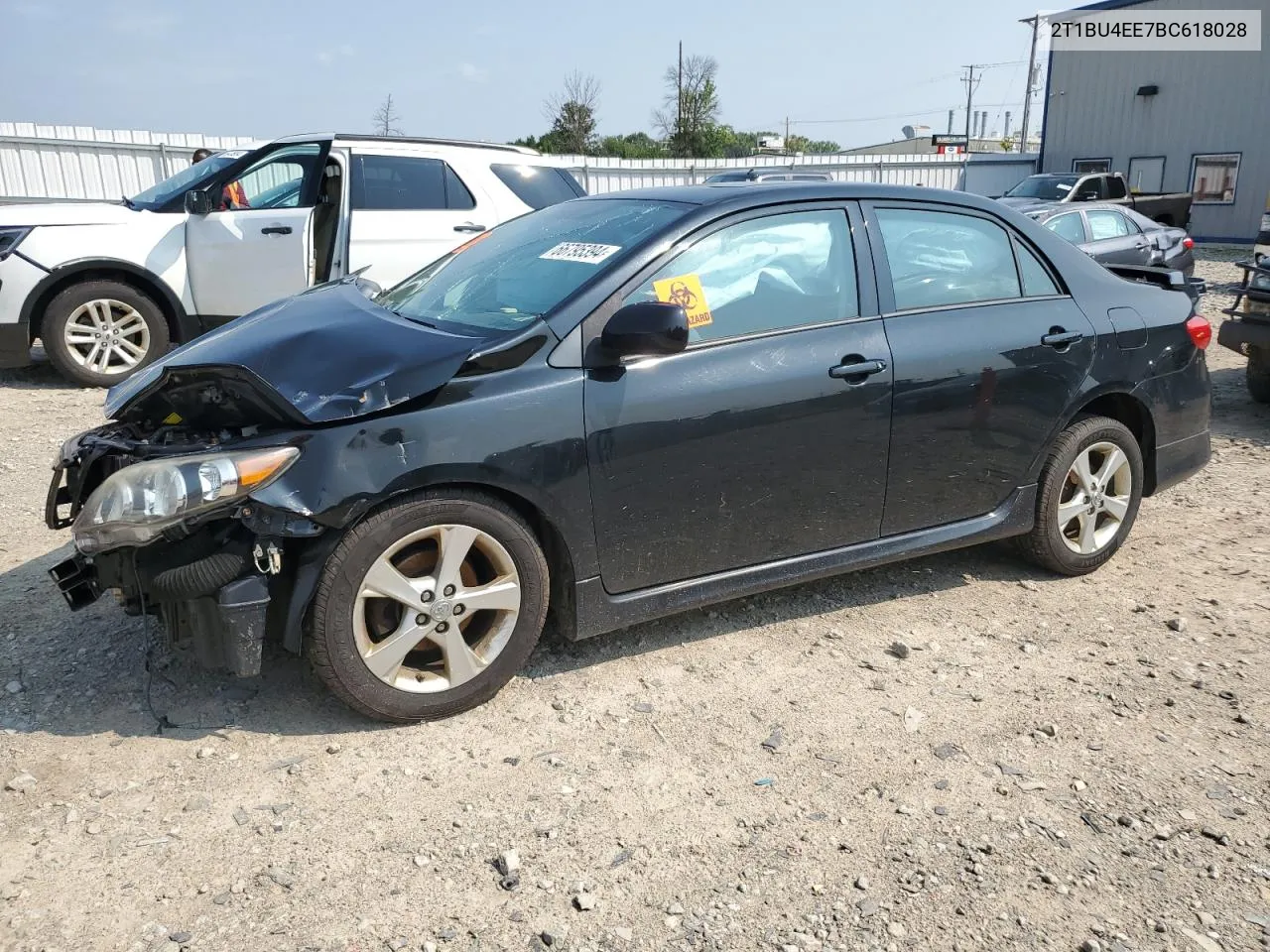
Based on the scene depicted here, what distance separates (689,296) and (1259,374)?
244 inches

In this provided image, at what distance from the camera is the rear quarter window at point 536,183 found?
8.34 meters

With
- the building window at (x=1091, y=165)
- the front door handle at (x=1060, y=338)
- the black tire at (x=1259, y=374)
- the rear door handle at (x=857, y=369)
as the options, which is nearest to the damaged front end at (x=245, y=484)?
the rear door handle at (x=857, y=369)

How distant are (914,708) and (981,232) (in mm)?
2025

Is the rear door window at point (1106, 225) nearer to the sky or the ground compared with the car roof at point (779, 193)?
nearer to the ground

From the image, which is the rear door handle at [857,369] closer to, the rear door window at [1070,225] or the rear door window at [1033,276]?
the rear door window at [1033,276]

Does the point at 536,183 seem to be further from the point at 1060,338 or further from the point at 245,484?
the point at 245,484

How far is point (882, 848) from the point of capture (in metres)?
2.66

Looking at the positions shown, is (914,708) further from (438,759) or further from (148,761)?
(148,761)

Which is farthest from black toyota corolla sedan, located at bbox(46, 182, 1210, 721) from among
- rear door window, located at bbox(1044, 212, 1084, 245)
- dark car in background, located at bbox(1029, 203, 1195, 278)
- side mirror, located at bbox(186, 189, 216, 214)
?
dark car in background, located at bbox(1029, 203, 1195, 278)

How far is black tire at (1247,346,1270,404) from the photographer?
728cm

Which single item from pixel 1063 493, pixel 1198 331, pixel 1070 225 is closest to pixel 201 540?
pixel 1063 493

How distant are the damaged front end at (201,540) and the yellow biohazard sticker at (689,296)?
4.37 feet

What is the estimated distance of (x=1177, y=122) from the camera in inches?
976

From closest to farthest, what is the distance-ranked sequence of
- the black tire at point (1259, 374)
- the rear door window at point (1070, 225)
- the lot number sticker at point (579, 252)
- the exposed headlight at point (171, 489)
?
the exposed headlight at point (171, 489), the lot number sticker at point (579, 252), the black tire at point (1259, 374), the rear door window at point (1070, 225)
